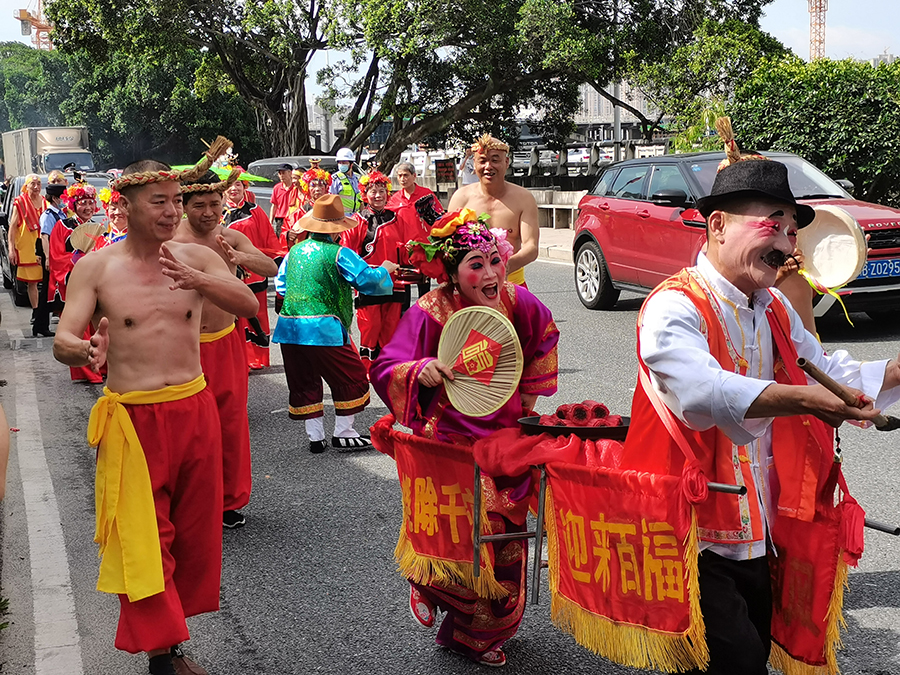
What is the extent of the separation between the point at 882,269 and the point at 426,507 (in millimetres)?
7309

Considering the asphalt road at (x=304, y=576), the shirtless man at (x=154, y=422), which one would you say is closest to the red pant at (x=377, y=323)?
the asphalt road at (x=304, y=576)

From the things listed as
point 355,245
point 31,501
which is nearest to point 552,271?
point 355,245

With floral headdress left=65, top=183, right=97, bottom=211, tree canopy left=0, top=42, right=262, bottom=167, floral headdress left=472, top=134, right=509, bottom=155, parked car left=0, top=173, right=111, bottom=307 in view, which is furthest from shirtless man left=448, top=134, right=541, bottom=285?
tree canopy left=0, top=42, right=262, bottom=167

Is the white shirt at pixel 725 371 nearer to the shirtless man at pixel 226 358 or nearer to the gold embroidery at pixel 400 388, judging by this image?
the gold embroidery at pixel 400 388

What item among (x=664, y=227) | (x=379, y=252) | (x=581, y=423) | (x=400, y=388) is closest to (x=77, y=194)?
(x=379, y=252)

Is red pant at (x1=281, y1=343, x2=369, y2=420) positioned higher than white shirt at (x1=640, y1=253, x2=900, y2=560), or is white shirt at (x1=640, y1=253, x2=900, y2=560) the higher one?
white shirt at (x1=640, y1=253, x2=900, y2=560)

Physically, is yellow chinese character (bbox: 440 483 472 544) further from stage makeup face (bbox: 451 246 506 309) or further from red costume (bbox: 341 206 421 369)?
red costume (bbox: 341 206 421 369)

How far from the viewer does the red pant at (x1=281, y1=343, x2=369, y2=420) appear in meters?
7.28

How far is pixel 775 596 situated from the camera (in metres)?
3.11

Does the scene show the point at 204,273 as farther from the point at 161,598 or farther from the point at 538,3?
the point at 538,3

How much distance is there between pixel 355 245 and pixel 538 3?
19.8 meters

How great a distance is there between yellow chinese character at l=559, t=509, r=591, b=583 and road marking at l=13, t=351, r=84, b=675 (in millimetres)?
2098

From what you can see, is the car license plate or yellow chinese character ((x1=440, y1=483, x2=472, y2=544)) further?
the car license plate

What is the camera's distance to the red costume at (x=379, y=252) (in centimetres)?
935
